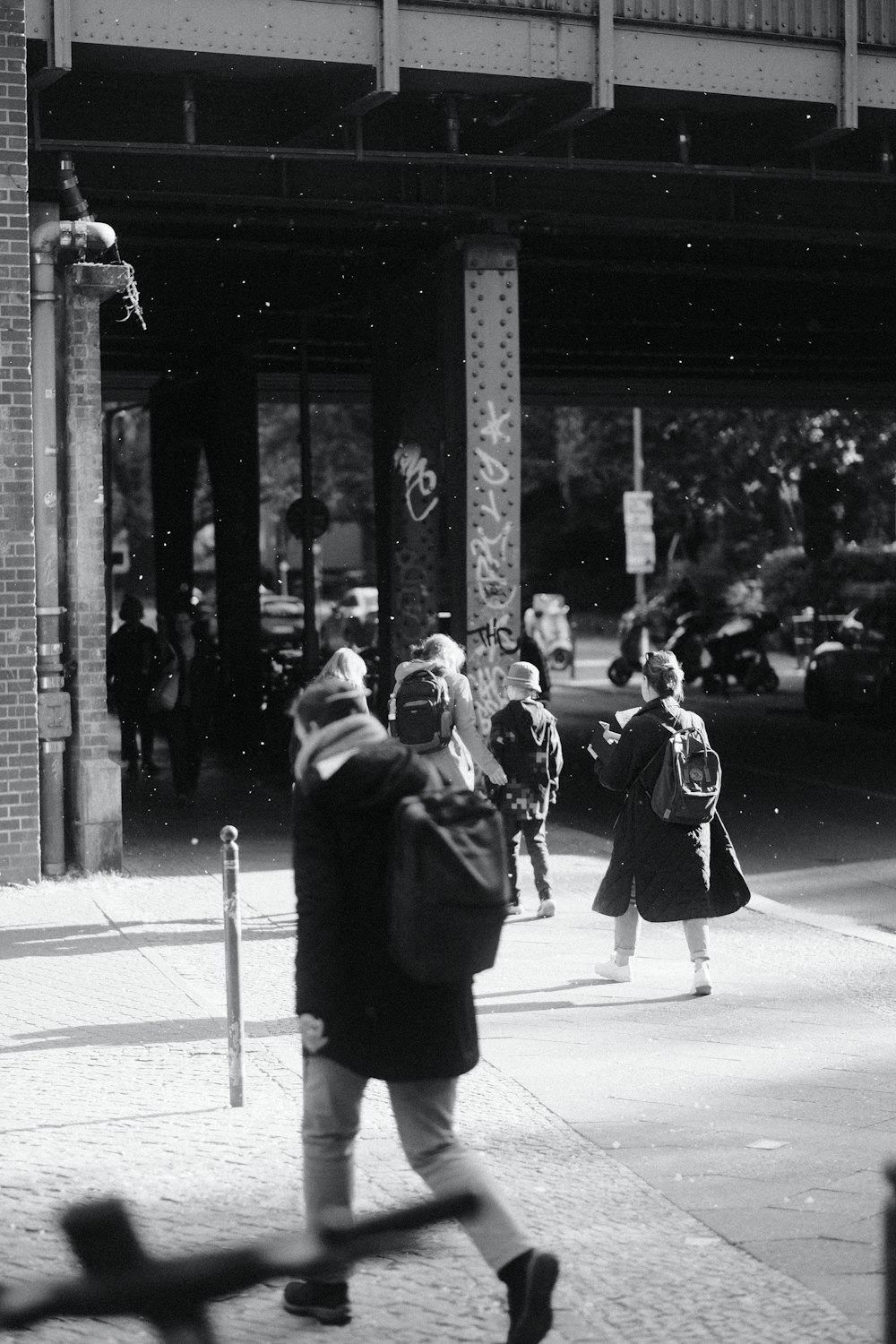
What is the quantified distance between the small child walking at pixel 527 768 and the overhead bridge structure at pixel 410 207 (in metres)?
3.01

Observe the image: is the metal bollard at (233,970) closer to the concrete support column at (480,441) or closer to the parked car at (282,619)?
the concrete support column at (480,441)

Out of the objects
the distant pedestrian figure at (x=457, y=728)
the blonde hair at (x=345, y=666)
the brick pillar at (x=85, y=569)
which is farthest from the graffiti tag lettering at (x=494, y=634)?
the blonde hair at (x=345, y=666)

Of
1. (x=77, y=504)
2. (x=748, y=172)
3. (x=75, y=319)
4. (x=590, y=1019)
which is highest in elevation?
(x=748, y=172)

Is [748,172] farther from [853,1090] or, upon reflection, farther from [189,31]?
[853,1090]

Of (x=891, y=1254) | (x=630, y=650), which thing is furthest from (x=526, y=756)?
(x=630, y=650)

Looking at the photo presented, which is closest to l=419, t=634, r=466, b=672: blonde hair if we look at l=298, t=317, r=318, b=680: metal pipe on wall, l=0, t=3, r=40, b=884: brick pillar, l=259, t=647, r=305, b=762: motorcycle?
l=0, t=3, r=40, b=884: brick pillar

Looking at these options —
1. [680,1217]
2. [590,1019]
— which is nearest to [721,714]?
[590,1019]

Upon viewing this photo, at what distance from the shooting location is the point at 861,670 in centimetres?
2614

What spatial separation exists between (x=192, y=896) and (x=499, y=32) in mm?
6239

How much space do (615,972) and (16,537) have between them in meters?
5.23

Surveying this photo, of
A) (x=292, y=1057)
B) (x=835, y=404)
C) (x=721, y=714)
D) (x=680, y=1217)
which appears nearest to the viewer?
(x=680, y=1217)

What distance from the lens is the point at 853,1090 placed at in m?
7.05

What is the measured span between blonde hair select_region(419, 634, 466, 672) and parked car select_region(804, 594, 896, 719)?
52.2 ft

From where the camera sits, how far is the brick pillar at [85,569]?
12328 mm
